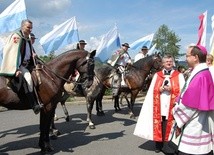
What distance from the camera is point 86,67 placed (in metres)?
7.50

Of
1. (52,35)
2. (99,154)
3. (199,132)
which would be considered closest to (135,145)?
(99,154)

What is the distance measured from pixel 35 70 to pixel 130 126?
170 inches

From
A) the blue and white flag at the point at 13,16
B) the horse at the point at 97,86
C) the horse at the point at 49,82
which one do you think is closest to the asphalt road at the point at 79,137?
the horse at the point at 97,86

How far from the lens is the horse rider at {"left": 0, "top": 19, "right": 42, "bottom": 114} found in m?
6.25

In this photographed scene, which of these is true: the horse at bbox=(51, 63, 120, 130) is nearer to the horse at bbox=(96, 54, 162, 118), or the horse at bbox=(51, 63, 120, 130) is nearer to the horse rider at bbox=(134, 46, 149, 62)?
the horse at bbox=(96, 54, 162, 118)

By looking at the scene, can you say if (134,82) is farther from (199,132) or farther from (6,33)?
(199,132)

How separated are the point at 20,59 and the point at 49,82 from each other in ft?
2.81

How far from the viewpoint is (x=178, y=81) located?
683cm

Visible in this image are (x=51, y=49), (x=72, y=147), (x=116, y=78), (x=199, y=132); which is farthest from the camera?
(x=116, y=78)

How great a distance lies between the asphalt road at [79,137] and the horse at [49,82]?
70 centimetres

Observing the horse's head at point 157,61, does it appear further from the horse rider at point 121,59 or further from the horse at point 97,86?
the horse at point 97,86

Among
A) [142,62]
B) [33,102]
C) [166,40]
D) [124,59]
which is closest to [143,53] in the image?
[124,59]

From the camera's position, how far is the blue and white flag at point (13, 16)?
8180 millimetres

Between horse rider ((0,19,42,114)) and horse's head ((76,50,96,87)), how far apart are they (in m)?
1.31
